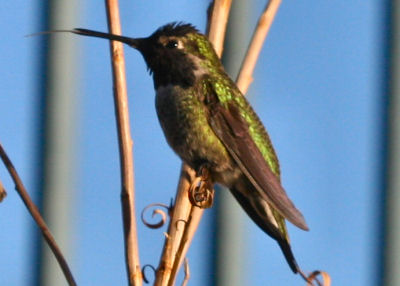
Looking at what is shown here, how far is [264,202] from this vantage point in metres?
3.30

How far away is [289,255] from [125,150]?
3.46ft

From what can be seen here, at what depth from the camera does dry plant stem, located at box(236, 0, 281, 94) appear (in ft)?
7.70

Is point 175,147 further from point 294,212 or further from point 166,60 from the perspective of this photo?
point 294,212

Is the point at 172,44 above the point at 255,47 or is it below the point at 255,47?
above

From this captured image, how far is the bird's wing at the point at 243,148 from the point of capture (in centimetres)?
308

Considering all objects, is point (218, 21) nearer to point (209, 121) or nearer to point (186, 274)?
point (186, 274)

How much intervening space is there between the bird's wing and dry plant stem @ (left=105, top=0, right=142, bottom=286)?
90 cm

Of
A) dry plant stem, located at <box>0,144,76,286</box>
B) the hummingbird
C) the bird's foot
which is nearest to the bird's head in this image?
the hummingbird

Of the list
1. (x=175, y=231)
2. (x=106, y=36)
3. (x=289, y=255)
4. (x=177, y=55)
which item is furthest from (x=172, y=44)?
(x=175, y=231)

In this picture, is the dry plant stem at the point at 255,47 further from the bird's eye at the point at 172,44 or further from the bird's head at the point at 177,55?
the bird's eye at the point at 172,44

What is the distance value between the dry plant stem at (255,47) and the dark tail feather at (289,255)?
643 millimetres

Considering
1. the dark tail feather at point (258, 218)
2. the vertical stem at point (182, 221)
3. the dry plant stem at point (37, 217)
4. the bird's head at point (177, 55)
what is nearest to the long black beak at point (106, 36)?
the bird's head at point (177, 55)

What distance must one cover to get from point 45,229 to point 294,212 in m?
1.01

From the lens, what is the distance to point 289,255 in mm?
3035
